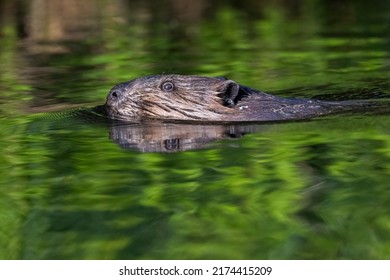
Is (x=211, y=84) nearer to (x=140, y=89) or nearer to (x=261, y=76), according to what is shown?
(x=140, y=89)

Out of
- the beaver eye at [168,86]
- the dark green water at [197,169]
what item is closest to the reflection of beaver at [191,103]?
the beaver eye at [168,86]

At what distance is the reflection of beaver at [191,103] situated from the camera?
825cm

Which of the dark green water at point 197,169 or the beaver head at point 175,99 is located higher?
the beaver head at point 175,99

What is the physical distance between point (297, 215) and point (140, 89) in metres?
3.05

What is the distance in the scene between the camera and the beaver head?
27.1ft

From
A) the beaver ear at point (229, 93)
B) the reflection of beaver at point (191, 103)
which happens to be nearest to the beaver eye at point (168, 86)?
the reflection of beaver at point (191, 103)

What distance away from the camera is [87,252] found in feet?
16.5

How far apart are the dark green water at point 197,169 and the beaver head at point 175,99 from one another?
0.26m

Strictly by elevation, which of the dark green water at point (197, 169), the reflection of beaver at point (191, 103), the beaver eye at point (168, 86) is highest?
the beaver eye at point (168, 86)

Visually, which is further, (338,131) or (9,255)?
(338,131)

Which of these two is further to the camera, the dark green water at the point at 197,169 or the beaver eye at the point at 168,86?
the beaver eye at the point at 168,86

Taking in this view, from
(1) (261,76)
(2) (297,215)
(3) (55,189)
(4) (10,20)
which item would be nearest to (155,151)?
(3) (55,189)

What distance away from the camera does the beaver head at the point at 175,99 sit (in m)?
8.25

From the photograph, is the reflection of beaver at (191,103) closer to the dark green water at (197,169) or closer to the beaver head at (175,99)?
the beaver head at (175,99)
